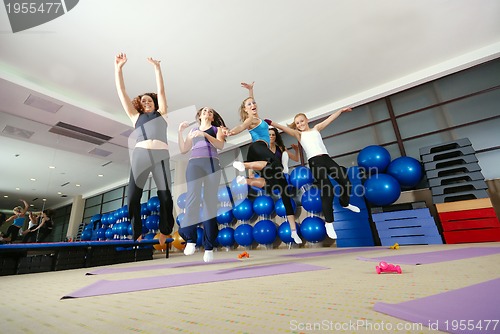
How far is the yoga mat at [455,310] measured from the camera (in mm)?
492

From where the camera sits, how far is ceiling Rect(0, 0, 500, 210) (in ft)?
10.7

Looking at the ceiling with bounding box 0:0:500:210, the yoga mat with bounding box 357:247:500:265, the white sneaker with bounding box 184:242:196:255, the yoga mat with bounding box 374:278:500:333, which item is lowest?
the yoga mat with bounding box 374:278:500:333

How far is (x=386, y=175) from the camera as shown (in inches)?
148

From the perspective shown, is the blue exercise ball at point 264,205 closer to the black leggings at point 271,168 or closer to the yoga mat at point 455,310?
the black leggings at point 271,168

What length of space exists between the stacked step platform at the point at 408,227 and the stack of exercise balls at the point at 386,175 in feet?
0.77

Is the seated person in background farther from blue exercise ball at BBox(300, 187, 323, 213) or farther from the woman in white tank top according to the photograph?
the woman in white tank top

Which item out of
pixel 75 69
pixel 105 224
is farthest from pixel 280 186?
pixel 105 224

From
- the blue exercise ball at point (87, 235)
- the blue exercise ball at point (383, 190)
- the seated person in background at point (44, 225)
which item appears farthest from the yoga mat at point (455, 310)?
the blue exercise ball at point (87, 235)

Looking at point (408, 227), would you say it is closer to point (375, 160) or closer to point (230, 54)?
point (375, 160)

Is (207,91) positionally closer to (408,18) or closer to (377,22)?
(377,22)

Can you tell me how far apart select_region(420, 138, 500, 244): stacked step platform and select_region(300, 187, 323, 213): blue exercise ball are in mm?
1636

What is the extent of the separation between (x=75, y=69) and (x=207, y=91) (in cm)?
224

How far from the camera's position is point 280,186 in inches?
114

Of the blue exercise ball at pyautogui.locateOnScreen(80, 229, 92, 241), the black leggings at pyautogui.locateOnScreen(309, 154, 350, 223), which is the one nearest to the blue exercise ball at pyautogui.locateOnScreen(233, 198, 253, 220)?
the black leggings at pyautogui.locateOnScreen(309, 154, 350, 223)
